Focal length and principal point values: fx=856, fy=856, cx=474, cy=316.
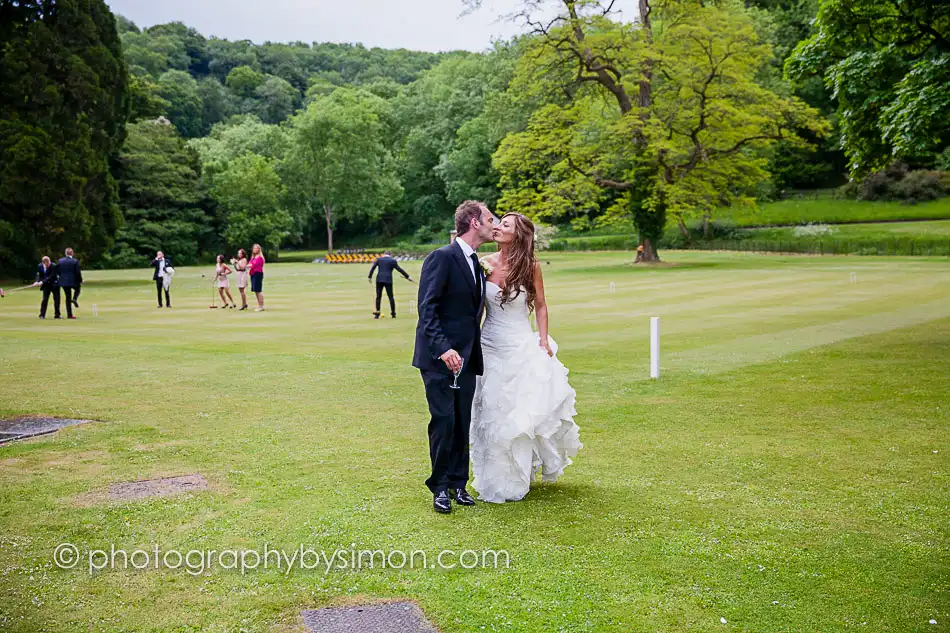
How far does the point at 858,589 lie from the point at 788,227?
73.9 metres

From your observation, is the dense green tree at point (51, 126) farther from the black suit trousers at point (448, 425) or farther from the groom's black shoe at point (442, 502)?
the groom's black shoe at point (442, 502)

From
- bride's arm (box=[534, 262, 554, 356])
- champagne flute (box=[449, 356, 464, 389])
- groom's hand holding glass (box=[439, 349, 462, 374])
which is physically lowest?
champagne flute (box=[449, 356, 464, 389])

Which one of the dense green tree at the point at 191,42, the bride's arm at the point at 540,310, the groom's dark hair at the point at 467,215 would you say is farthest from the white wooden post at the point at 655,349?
the dense green tree at the point at 191,42

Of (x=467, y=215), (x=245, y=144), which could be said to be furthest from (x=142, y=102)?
(x=467, y=215)

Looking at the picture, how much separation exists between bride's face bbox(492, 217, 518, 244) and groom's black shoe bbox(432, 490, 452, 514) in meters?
2.04

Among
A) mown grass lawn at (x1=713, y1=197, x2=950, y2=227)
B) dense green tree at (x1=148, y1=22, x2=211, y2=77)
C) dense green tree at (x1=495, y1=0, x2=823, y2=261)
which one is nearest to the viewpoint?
dense green tree at (x1=495, y1=0, x2=823, y2=261)

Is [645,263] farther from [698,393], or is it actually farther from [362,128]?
[362,128]

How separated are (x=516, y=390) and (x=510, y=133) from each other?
157 ft

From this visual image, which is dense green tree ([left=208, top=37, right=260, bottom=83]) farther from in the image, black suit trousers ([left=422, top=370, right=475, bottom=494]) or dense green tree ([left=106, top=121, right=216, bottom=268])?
black suit trousers ([left=422, top=370, right=475, bottom=494])

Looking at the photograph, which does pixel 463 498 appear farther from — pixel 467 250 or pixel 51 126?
pixel 51 126

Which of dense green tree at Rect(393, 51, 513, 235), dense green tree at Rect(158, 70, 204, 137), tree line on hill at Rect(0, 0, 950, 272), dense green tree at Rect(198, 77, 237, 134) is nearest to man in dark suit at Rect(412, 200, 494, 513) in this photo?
tree line on hill at Rect(0, 0, 950, 272)

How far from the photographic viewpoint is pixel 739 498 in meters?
6.93

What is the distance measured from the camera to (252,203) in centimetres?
A: 8325

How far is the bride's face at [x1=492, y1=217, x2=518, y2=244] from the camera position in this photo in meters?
6.79
